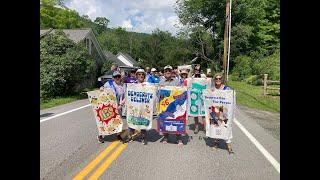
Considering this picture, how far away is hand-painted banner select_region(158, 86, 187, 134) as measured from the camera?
954cm

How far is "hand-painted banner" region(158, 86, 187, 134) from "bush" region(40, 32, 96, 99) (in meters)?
14.0

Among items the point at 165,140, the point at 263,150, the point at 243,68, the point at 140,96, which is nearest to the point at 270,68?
the point at 243,68

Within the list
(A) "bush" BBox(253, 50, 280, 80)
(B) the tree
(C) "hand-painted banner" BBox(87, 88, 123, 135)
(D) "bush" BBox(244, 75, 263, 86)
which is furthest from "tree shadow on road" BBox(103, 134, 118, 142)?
(B) the tree

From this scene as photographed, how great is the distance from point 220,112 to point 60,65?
1640 centimetres

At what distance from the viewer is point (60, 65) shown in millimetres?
23578

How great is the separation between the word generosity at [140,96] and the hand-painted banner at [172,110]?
337 millimetres

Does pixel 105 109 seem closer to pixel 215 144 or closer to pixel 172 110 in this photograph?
pixel 172 110

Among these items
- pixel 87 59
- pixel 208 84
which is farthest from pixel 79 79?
pixel 208 84

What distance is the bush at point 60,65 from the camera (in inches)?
910

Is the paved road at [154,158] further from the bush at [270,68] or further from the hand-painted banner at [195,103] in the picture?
the bush at [270,68]

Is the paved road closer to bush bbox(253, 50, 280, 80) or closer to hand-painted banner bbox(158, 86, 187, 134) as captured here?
hand-painted banner bbox(158, 86, 187, 134)

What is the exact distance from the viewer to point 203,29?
65.9 meters

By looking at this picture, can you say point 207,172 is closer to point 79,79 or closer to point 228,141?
point 228,141
